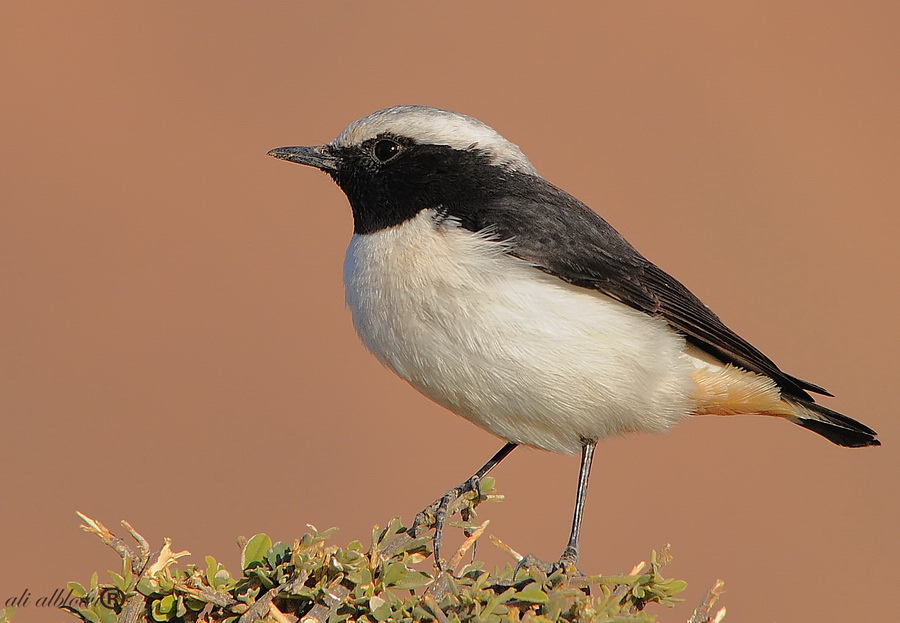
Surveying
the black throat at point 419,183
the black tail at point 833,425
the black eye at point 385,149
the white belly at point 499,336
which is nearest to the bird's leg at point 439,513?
the white belly at point 499,336

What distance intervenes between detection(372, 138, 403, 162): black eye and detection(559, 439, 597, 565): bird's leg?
1.39 metres

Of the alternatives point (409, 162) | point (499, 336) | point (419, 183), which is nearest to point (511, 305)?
point (499, 336)

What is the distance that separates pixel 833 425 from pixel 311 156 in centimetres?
261

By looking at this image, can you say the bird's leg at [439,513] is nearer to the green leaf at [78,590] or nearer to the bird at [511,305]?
the bird at [511,305]

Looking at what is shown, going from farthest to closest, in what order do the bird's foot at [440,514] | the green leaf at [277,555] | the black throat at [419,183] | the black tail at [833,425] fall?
the black tail at [833,425] < the black throat at [419,183] < the bird's foot at [440,514] < the green leaf at [277,555]

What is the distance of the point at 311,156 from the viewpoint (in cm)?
407

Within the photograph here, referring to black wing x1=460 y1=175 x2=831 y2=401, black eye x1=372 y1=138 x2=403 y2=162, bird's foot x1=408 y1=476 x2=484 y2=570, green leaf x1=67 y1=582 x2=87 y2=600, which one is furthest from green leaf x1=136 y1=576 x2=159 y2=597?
black eye x1=372 y1=138 x2=403 y2=162

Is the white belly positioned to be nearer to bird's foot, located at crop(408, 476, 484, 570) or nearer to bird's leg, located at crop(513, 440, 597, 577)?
bird's leg, located at crop(513, 440, 597, 577)

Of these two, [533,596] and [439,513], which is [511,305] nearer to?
[439,513]

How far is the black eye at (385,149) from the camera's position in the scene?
393 cm

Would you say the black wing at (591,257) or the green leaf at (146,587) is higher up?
the black wing at (591,257)

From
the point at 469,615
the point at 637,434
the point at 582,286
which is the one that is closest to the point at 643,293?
the point at 582,286

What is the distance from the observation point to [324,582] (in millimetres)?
2141

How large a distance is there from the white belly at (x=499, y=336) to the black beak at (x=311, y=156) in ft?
1.33
